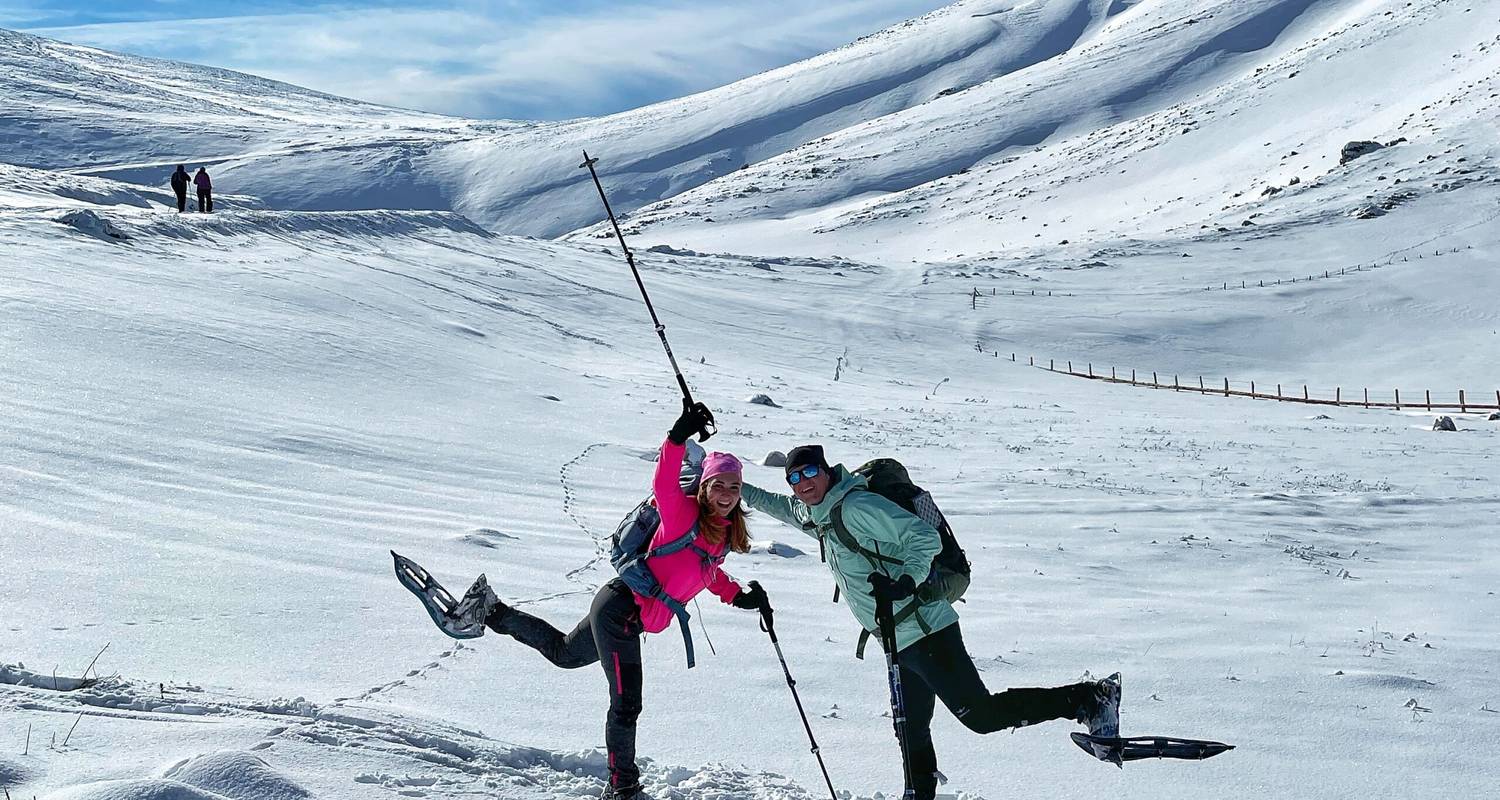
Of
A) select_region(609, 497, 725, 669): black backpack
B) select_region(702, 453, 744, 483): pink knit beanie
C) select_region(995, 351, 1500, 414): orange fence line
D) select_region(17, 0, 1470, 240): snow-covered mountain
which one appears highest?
select_region(17, 0, 1470, 240): snow-covered mountain

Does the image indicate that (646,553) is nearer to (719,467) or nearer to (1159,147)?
(719,467)

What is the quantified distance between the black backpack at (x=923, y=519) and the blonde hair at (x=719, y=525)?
1.40 ft

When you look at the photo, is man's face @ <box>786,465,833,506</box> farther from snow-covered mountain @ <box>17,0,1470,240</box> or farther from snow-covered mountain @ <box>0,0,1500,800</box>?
snow-covered mountain @ <box>17,0,1470,240</box>

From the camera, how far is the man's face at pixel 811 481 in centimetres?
460

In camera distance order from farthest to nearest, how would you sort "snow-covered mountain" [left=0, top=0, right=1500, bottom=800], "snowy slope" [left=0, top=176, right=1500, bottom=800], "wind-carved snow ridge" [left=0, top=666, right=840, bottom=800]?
"snow-covered mountain" [left=0, top=0, right=1500, bottom=800] → "snowy slope" [left=0, top=176, right=1500, bottom=800] → "wind-carved snow ridge" [left=0, top=666, right=840, bottom=800]

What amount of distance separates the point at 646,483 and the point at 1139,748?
915 cm

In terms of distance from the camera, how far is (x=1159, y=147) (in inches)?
3597

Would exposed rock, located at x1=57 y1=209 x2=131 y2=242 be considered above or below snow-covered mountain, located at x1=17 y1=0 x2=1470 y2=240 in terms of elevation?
below

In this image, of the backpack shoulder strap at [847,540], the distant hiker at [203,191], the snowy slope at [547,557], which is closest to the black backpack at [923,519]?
the backpack shoulder strap at [847,540]

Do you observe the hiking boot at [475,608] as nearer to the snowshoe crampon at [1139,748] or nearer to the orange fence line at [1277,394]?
the snowshoe crampon at [1139,748]

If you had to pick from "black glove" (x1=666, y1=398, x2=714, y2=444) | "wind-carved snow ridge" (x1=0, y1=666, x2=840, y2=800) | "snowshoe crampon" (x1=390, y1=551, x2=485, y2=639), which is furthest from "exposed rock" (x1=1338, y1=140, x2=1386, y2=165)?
"snowshoe crampon" (x1=390, y1=551, x2=485, y2=639)

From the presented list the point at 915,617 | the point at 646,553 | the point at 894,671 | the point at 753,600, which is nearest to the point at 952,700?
the point at 894,671

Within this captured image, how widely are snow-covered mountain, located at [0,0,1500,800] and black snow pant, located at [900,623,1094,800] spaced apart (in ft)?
1.73

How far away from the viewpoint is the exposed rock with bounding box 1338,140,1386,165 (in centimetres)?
6812
